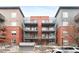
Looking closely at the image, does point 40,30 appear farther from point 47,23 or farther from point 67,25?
point 67,25

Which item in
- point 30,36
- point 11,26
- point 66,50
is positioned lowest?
point 66,50

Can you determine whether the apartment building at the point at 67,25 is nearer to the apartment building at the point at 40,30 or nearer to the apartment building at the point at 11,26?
the apartment building at the point at 40,30

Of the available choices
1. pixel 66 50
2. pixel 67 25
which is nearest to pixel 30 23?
pixel 67 25

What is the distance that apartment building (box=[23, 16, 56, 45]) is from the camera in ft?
6.72

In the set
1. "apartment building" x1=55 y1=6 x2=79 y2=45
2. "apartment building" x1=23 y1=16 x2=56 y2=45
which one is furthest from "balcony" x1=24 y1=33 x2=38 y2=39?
"apartment building" x1=55 y1=6 x2=79 y2=45

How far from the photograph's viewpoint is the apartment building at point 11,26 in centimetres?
203

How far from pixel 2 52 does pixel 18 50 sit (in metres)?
0.23

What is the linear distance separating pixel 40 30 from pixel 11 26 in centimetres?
40

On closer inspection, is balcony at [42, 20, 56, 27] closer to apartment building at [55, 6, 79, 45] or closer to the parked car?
apartment building at [55, 6, 79, 45]

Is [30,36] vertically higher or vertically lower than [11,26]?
lower

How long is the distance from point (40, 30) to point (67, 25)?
0.38 m

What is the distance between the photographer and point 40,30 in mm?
2064
